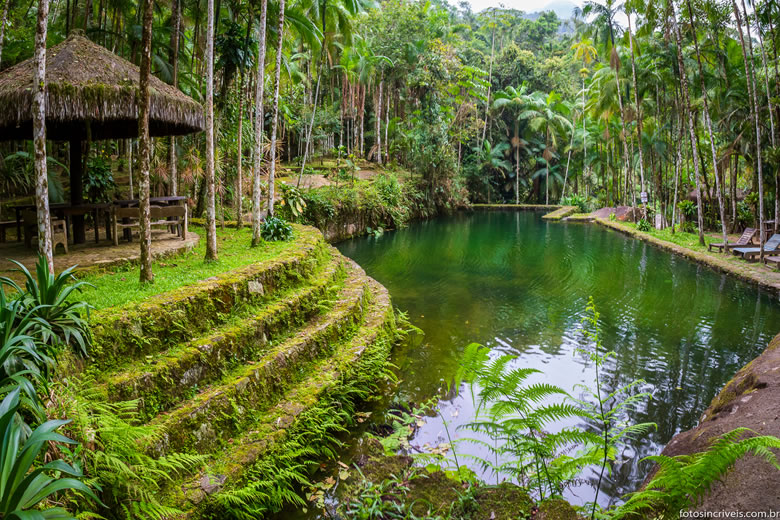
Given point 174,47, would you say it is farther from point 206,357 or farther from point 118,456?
point 118,456

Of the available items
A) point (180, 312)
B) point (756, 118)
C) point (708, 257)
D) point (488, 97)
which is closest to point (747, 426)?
point (180, 312)

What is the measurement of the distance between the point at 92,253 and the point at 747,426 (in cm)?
840

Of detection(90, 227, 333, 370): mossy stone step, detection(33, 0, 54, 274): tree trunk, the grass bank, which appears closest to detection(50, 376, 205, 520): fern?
detection(90, 227, 333, 370): mossy stone step

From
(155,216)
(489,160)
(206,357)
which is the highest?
(489,160)

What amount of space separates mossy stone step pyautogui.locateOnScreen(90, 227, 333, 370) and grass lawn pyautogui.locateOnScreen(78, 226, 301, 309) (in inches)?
10.2

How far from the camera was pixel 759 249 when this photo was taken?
13.5 m

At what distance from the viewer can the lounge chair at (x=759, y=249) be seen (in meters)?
13.0

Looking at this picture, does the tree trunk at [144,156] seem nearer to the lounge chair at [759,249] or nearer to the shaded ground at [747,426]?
the shaded ground at [747,426]

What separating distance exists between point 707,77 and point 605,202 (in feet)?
67.8

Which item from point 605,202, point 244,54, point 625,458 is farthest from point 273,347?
point 605,202

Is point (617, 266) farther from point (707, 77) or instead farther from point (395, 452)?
point (395, 452)

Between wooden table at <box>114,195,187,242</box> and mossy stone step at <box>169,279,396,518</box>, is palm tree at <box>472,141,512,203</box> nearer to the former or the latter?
wooden table at <box>114,195,187,242</box>

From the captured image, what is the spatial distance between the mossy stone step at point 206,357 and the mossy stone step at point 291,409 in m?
0.67

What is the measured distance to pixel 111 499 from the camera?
3262mm
